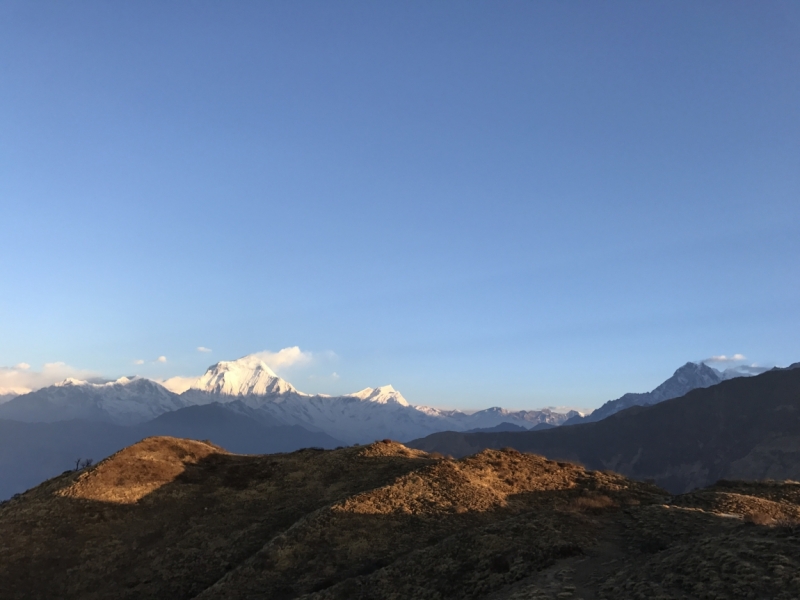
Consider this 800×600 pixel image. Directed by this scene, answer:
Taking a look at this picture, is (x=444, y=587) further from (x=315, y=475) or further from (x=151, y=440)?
(x=151, y=440)

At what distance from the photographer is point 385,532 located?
32.6 m

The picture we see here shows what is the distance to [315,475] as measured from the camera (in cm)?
4719

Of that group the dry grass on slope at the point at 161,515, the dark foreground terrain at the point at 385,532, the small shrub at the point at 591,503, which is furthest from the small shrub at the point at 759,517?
the dry grass on slope at the point at 161,515

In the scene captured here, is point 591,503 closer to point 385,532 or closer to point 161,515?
point 385,532

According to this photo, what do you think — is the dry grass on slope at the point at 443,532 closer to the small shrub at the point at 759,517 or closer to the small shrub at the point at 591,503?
the small shrub at the point at 591,503

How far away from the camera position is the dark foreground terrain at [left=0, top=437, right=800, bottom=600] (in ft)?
67.9

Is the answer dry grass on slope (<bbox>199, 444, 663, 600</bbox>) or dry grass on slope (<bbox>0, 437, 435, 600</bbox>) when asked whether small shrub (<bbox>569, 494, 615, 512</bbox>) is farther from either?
dry grass on slope (<bbox>0, 437, 435, 600</bbox>)

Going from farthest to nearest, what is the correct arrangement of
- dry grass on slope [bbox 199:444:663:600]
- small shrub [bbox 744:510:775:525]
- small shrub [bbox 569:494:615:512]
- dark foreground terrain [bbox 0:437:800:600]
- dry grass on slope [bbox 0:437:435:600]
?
small shrub [bbox 569:494:615:512]
dry grass on slope [bbox 0:437:435:600]
small shrub [bbox 744:510:775:525]
dry grass on slope [bbox 199:444:663:600]
dark foreground terrain [bbox 0:437:800:600]

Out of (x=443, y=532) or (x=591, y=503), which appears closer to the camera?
(x=443, y=532)

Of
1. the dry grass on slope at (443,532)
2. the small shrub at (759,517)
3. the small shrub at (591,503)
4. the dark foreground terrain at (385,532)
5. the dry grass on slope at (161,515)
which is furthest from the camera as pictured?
the small shrub at (591,503)

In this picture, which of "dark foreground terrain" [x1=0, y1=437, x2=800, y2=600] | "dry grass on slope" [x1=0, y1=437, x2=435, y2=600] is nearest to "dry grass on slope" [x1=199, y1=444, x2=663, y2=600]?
"dark foreground terrain" [x1=0, y1=437, x2=800, y2=600]

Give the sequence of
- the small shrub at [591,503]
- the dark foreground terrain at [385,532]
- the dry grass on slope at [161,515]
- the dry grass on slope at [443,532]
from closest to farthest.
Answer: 1. the dark foreground terrain at [385,532]
2. the dry grass on slope at [443,532]
3. the dry grass on slope at [161,515]
4. the small shrub at [591,503]

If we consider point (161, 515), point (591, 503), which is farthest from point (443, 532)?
point (161, 515)

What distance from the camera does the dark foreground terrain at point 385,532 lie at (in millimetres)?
20703
